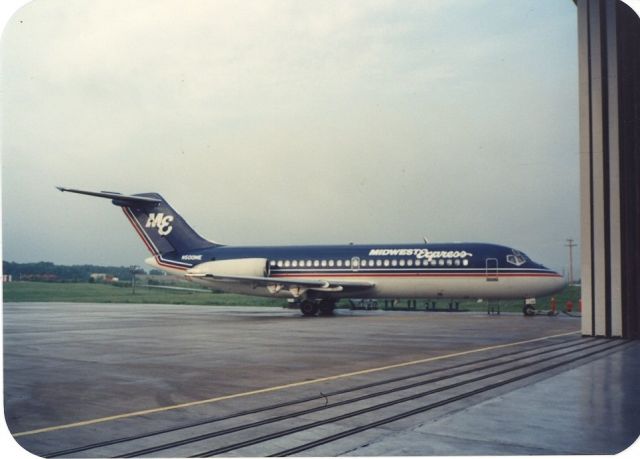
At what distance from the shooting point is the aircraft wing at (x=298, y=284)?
27312 millimetres

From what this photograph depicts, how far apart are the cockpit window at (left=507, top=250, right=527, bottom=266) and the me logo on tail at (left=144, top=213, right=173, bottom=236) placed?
16.6 metres

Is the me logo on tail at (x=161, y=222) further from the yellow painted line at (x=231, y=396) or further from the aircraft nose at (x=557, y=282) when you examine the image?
the yellow painted line at (x=231, y=396)

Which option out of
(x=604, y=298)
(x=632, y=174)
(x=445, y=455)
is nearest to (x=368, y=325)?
(x=604, y=298)

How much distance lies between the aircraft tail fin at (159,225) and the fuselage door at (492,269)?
14322 millimetres

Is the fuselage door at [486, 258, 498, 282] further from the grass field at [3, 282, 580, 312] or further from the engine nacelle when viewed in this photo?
the grass field at [3, 282, 580, 312]

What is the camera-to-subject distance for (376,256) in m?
28.1

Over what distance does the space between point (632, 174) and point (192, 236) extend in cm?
2164

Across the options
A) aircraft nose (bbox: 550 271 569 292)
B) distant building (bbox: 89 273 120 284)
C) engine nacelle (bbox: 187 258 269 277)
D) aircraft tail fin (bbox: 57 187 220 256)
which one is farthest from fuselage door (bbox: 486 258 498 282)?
distant building (bbox: 89 273 120 284)

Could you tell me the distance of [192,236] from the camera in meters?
32.0

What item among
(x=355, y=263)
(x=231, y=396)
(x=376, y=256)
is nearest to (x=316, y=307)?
(x=355, y=263)

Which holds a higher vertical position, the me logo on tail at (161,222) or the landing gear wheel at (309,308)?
the me logo on tail at (161,222)

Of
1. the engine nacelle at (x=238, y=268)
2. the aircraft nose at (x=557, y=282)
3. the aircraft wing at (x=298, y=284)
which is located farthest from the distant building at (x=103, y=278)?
the aircraft nose at (x=557, y=282)

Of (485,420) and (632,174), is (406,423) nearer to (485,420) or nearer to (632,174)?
(485,420)

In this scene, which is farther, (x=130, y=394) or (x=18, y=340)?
(x=18, y=340)
